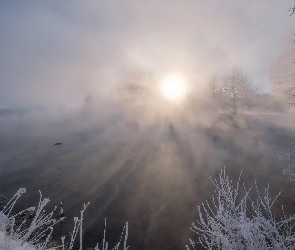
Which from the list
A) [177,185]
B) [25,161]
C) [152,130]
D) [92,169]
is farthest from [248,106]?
[25,161]

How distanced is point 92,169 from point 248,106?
28.3m

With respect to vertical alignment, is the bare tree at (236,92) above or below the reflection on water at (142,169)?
above

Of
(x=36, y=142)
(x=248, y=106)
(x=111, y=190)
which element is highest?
(x=248, y=106)

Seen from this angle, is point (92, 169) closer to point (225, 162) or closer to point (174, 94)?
point (225, 162)

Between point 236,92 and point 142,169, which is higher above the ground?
point 236,92

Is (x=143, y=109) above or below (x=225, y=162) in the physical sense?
above

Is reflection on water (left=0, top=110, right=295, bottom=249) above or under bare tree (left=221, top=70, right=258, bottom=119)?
under

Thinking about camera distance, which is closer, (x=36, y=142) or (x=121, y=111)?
(x=36, y=142)

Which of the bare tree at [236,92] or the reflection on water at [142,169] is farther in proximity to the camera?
the bare tree at [236,92]

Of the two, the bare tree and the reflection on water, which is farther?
the bare tree

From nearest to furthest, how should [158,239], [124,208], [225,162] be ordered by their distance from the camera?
[158,239] → [124,208] → [225,162]

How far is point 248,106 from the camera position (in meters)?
37.3

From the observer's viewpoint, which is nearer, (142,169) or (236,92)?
(142,169)

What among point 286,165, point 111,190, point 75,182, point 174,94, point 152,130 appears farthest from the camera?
point 174,94
